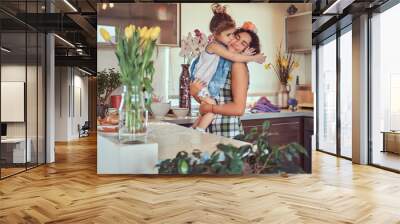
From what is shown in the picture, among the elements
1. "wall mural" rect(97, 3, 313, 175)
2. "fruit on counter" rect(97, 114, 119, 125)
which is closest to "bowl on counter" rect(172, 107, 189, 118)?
"wall mural" rect(97, 3, 313, 175)

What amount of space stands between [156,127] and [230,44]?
5.59ft

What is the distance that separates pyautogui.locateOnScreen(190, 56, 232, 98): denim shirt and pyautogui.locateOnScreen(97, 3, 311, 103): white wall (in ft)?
0.81

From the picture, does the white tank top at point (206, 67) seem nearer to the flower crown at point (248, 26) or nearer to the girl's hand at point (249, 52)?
the girl's hand at point (249, 52)

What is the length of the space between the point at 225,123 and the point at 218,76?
2.38 ft

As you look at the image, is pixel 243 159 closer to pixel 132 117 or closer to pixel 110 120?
pixel 132 117

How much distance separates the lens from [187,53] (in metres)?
6.09

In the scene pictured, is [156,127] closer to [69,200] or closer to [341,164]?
[69,200]

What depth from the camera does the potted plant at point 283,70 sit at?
6066mm

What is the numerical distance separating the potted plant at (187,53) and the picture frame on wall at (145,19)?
0.46 feet

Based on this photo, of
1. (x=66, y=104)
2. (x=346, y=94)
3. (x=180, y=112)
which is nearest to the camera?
(x=180, y=112)

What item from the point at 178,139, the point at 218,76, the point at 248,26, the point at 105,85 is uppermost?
the point at 248,26

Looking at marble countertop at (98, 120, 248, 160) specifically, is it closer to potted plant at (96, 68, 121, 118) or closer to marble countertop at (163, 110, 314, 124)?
marble countertop at (163, 110, 314, 124)

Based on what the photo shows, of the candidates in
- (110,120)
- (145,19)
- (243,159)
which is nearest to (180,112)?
(110,120)

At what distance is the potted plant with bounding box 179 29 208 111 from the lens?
19.9 ft
